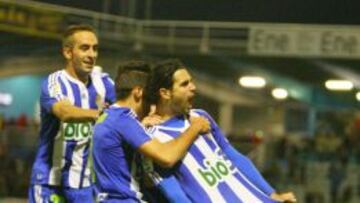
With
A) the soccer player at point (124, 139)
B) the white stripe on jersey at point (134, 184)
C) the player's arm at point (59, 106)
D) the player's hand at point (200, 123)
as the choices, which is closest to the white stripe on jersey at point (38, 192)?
the player's arm at point (59, 106)

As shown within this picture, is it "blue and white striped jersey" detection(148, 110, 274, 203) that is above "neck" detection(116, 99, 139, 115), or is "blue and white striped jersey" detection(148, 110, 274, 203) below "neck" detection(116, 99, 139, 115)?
below

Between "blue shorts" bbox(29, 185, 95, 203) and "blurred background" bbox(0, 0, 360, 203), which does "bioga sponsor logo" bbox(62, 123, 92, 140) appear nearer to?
"blue shorts" bbox(29, 185, 95, 203)

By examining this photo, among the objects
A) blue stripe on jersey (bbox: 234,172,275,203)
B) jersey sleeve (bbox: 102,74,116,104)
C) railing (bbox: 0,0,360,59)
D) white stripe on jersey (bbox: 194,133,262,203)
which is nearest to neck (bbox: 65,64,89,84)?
jersey sleeve (bbox: 102,74,116,104)

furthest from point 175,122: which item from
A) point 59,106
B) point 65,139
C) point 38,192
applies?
point 38,192

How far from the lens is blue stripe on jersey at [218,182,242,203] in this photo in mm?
3814

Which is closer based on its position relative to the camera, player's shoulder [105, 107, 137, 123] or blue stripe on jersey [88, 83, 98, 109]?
player's shoulder [105, 107, 137, 123]

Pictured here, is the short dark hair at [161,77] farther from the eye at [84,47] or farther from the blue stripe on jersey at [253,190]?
the eye at [84,47]

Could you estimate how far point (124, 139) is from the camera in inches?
154

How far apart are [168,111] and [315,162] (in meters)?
9.50

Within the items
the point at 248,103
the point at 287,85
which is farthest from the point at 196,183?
the point at 287,85

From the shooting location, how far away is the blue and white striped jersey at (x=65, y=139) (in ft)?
16.0

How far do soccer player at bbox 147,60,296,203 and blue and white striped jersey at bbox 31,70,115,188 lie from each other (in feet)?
3.31

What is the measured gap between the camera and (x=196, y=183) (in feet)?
12.5

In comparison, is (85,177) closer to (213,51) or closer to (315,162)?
(315,162)
